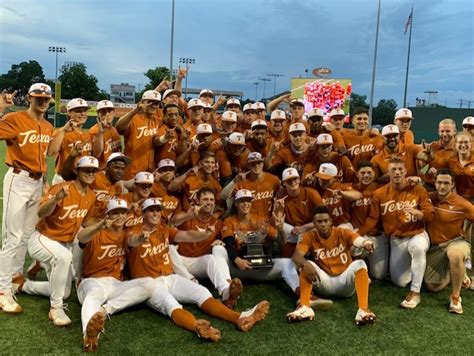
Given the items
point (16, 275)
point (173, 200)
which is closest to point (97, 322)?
point (16, 275)

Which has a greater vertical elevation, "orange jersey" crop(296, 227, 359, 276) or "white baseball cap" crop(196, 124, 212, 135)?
"white baseball cap" crop(196, 124, 212, 135)

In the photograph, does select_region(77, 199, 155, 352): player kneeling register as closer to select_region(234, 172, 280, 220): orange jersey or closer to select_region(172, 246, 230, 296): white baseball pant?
select_region(172, 246, 230, 296): white baseball pant

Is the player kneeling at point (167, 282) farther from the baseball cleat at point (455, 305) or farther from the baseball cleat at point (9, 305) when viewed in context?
the baseball cleat at point (455, 305)

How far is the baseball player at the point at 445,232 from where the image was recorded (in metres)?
5.34

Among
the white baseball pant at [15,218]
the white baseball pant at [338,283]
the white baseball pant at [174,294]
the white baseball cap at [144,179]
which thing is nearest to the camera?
the white baseball pant at [174,294]

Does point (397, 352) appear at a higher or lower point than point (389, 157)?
lower

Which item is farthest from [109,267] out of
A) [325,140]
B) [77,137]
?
[325,140]

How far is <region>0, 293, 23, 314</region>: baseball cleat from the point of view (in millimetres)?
4477

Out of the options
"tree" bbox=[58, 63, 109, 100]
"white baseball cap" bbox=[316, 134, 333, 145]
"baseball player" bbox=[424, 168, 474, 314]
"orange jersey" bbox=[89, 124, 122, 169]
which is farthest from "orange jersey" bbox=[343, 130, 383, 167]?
"tree" bbox=[58, 63, 109, 100]

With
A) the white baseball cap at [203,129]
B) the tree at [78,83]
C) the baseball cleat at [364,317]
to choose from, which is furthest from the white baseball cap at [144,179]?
the tree at [78,83]

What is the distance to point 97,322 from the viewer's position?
372 cm

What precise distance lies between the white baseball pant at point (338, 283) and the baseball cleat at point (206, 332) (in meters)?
1.36

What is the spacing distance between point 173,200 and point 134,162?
83 centimetres

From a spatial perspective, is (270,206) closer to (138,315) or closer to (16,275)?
(138,315)
